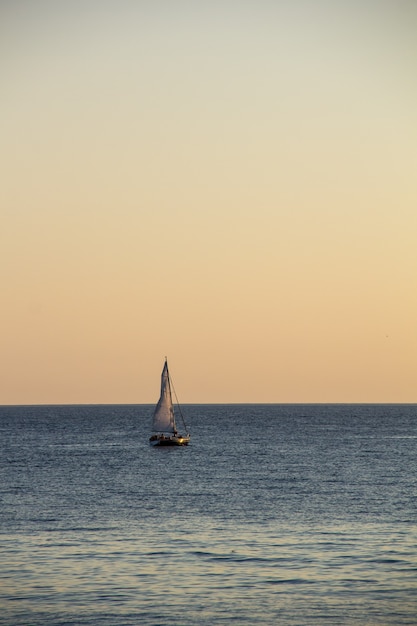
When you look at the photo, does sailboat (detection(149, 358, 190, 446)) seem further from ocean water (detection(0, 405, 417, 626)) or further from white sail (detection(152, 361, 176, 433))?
ocean water (detection(0, 405, 417, 626))

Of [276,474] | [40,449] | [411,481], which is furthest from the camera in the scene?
[40,449]

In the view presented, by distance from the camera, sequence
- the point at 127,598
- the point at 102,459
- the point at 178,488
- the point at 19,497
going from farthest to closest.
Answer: the point at 102,459
the point at 178,488
the point at 19,497
the point at 127,598

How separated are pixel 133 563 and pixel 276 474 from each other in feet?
194

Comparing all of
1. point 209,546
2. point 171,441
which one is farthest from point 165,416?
point 209,546

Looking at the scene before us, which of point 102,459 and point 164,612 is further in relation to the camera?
point 102,459

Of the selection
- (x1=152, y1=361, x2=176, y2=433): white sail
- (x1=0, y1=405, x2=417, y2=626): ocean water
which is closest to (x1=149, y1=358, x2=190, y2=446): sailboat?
(x1=152, y1=361, x2=176, y2=433): white sail

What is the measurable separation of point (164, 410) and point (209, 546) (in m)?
106

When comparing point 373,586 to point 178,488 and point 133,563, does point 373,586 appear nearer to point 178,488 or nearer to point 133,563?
point 133,563

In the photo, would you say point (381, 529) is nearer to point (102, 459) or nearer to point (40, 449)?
point (102, 459)

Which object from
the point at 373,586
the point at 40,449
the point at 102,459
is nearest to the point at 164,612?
the point at 373,586

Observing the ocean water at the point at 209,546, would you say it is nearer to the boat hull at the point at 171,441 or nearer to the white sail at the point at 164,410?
the white sail at the point at 164,410

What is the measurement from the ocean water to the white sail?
45.1m

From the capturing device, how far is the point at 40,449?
173 m

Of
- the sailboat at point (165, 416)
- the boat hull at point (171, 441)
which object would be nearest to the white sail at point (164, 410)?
the sailboat at point (165, 416)
